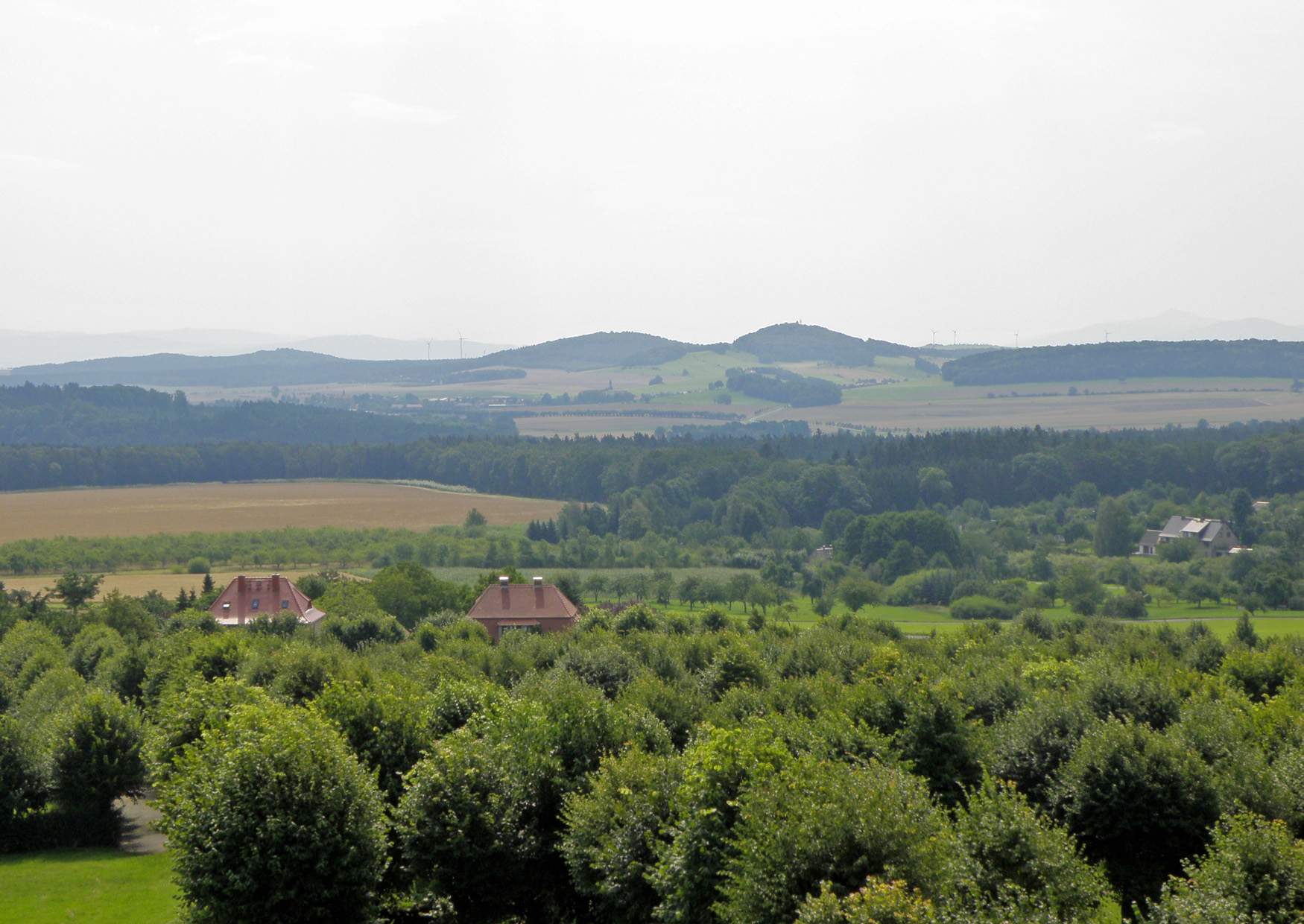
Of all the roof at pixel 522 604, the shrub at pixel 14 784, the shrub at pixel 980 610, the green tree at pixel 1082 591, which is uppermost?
the shrub at pixel 14 784

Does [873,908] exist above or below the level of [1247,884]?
above

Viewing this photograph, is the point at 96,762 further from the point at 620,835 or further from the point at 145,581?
the point at 145,581

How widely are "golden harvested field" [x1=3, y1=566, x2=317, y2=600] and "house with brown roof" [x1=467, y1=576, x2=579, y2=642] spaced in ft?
88.2

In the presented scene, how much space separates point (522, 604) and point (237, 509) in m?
89.5

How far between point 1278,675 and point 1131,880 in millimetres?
24083

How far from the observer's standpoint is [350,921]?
31219mm

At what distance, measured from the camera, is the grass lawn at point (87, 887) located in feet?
123

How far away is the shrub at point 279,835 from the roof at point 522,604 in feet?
174

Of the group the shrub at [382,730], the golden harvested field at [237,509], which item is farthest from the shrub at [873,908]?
the golden harvested field at [237,509]

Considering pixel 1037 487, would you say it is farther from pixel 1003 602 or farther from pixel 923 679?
pixel 923 679

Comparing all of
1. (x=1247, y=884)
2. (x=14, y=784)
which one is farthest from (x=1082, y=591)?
(x=1247, y=884)

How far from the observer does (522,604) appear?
86625 millimetres

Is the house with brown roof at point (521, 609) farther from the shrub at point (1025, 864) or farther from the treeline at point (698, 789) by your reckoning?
the shrub at point (1025, 864)

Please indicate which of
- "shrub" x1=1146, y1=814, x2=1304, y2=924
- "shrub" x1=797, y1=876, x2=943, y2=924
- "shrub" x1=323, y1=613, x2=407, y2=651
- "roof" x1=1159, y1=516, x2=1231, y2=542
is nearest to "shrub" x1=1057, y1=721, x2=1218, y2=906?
"shrub" x1=1146, y1=814, x2=1304, y2=924
